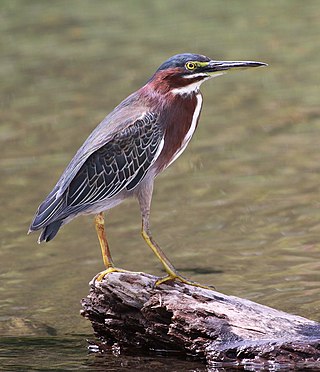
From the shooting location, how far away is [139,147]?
752 centimetres

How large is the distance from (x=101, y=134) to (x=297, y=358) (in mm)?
1945

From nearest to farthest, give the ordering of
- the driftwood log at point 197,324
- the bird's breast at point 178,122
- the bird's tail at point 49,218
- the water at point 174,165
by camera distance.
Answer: the driftwood log at point 197,324, the bird's tail at point 49,218, the bird's breast at point 178,122, the water at point 174,165

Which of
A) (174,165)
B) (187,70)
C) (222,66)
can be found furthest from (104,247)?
(174,165)

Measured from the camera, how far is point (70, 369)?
7348mm

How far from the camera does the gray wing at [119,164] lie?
7.50m

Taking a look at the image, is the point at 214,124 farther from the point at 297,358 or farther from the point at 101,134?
the point at 297,358

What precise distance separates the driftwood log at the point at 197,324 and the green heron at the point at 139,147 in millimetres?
140

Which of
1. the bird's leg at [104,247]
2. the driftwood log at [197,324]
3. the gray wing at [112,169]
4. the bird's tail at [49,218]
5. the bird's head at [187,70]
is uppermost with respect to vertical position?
the bird's head at [187,70]

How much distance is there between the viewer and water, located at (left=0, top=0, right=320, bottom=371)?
350 inches

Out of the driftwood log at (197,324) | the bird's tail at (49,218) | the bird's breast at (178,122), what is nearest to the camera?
the driftwood log at (197,324)

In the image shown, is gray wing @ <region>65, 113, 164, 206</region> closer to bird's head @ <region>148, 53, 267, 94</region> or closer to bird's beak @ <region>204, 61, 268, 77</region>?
bird's head @ <region>148, 53, 267, 94</region>

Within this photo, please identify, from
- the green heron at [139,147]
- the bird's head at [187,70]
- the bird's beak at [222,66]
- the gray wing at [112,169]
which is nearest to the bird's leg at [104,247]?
the green heron at [139,147]

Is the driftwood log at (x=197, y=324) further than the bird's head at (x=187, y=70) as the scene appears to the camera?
No

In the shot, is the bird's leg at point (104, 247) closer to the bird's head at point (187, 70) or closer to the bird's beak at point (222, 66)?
the bird's head at point (187, 70)
